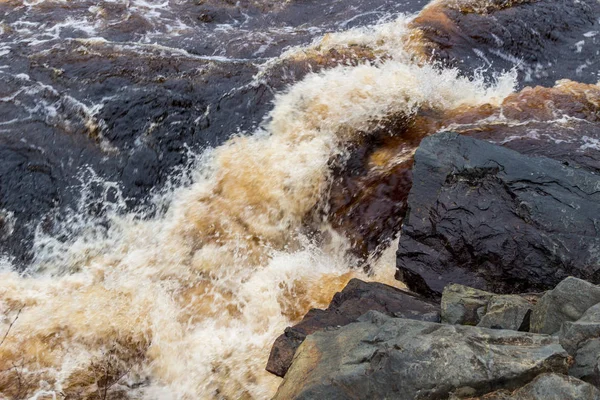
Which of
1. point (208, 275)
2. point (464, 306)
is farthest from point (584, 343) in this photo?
point (208, 275)

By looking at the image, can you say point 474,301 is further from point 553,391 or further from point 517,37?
point 517,37

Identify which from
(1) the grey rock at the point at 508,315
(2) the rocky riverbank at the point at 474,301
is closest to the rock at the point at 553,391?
(2) the rocky riverbank at the point at 474,301

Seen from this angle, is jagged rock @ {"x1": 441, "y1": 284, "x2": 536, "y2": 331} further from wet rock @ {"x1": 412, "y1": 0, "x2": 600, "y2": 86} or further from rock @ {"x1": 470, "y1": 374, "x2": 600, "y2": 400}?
wet rock @ {"x1": 412, "y1": 0, "x2": 600, "y2": 86}

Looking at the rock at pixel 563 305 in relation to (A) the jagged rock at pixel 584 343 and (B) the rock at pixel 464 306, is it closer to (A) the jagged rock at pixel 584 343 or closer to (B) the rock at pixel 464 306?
(A) the jagged rock at pixel 584 343

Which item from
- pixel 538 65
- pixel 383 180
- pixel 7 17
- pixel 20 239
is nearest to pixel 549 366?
pixel 383 180

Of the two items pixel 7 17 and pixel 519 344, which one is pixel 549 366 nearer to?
pixel 519 344

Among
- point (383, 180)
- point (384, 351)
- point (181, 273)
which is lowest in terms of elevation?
point (181, 273)

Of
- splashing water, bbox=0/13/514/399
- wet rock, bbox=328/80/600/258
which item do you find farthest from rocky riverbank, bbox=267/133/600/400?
splashing water, bbox=0/13/514/399

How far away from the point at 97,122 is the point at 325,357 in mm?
5202

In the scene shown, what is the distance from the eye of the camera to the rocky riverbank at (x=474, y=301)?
116 inches

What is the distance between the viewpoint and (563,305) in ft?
11.3

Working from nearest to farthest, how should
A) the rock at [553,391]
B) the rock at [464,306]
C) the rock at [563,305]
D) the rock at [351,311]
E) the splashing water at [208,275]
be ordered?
the rock at [553,391] < the rock at [563,305] < the rock at [464,306] < the rock at [351,311] < the splashing water at [208,275]

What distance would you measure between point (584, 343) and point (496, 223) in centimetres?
198

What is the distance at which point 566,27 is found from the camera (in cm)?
912
